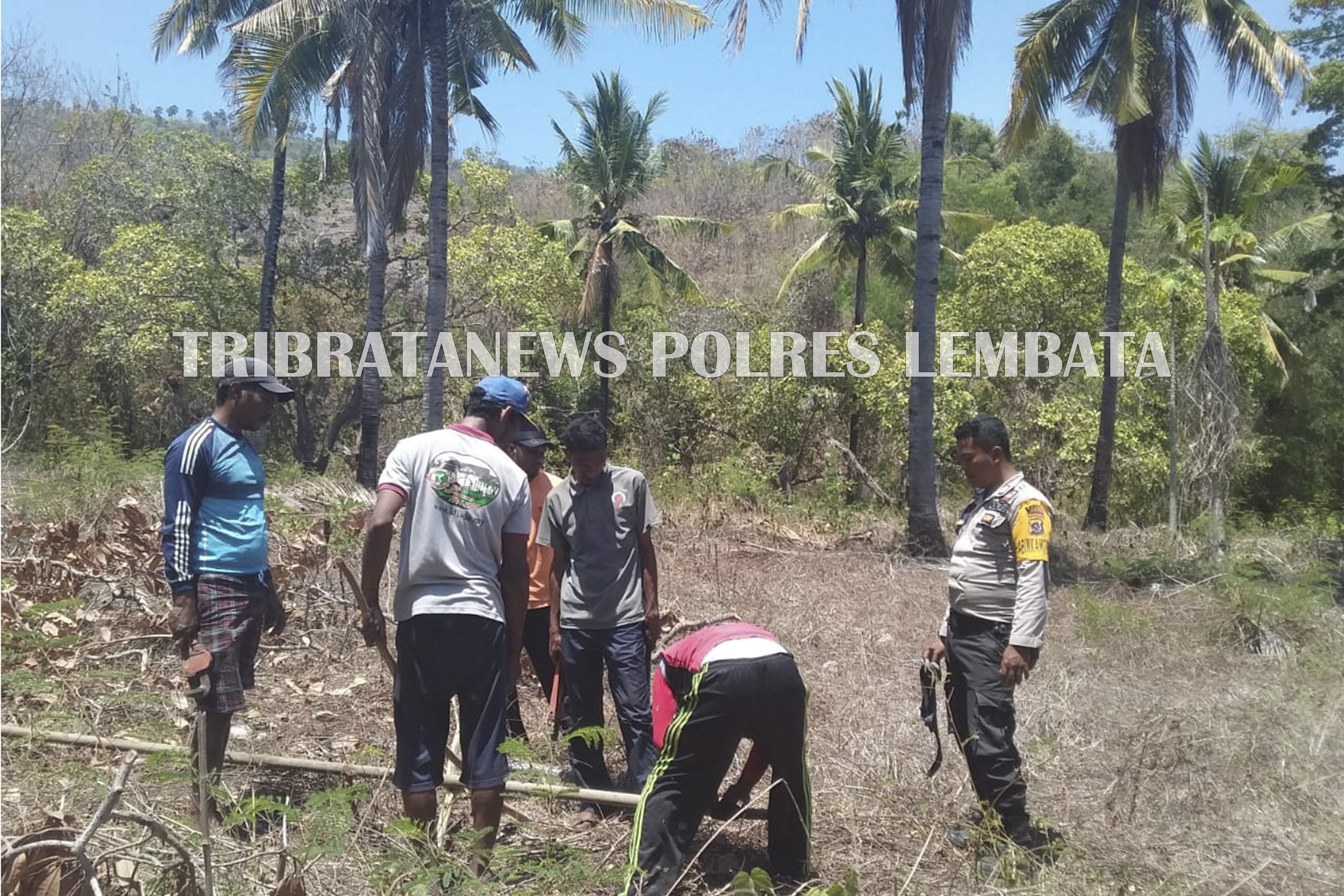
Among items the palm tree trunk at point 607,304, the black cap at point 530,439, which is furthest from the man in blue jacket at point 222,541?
the palm tree trunk at point 607,304

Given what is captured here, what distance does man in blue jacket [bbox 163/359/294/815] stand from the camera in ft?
11.4

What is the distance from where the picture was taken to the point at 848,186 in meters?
19.7

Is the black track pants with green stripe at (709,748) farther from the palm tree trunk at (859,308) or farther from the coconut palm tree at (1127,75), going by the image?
the palm tree trunk at (859,308)

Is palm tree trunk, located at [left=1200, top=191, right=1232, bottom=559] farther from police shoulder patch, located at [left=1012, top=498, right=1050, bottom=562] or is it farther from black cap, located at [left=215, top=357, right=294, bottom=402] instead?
black cap, located at [left=215, top=357, right=294, bottom=402]

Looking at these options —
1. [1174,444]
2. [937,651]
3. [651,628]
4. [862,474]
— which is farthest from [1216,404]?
[651,628]

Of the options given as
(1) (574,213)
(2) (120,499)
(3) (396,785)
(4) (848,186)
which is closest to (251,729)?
(3) (396,785)

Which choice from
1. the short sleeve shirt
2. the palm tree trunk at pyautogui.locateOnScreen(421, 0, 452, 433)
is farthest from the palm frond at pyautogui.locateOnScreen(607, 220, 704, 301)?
the short sleeve shirt

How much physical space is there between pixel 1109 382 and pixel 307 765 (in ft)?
45.9

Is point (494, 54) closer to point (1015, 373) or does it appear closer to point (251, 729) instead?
point (1015, 373)

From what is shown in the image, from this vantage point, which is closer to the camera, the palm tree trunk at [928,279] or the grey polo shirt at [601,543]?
the grey polo shirt at [601,543]

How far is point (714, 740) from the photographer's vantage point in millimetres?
3027

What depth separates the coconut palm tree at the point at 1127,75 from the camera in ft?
43.8

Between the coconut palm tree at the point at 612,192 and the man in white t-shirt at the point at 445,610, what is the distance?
15891 millimetres

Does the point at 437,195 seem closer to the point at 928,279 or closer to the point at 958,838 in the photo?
the point at 928,279
